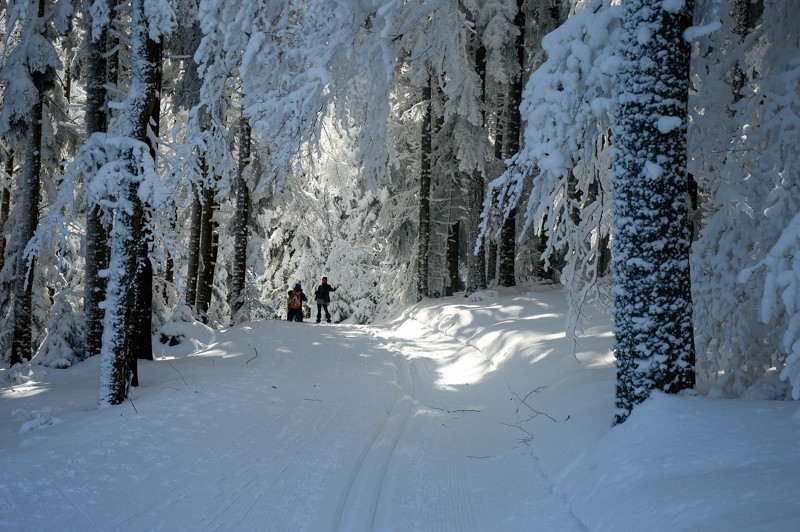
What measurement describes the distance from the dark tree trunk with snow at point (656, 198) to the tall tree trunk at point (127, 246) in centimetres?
667

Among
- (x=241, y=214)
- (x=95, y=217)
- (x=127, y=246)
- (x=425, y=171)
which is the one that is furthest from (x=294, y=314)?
(x=127, y=246)

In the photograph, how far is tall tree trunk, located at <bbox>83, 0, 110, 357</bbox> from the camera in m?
10.9

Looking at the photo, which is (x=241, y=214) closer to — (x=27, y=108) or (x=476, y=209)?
(x=27, y=108)

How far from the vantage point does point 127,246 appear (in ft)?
27.1

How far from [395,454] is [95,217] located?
26.0ft

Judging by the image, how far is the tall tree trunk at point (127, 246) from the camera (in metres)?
8.07

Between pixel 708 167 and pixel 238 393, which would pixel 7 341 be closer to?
pixel 238 393

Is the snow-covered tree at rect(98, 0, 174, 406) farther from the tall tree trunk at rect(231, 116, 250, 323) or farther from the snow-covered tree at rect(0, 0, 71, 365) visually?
the tall tree trunk at rect(231, 116, 250, 323)

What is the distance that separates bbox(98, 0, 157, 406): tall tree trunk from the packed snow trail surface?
50 centimetres

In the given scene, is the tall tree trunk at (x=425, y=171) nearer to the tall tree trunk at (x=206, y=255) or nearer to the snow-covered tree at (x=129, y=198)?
the tall tree trunk at (x=206, y=255)

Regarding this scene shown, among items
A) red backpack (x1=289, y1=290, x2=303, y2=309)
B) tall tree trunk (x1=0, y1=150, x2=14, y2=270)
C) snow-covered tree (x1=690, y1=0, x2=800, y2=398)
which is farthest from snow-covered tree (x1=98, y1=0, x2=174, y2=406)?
tall tree trunk (x1=0, y1=150, x2=14, y2=270)

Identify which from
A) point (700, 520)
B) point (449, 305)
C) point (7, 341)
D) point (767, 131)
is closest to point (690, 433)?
point (700, 520)

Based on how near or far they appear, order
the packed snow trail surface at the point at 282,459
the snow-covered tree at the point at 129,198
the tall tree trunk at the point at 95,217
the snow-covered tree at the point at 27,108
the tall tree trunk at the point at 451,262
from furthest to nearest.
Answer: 1. the tall tree trunk at the point at 451,262
2. the snow-covered tree at the point at 27,108
3. the tall tree trunk at the point at 95,217
4. the snow-covered tree at the point at 129,198
5. the packed snow trail surface at the point at 282,459

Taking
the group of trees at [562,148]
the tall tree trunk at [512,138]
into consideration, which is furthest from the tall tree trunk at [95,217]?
the tall tree trunk at [512,138]
